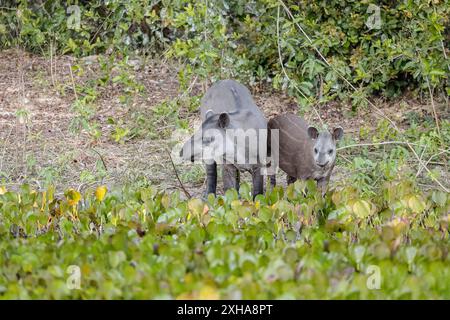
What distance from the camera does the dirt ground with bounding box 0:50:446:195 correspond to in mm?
8766

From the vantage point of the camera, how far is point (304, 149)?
312 inches

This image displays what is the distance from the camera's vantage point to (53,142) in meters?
9.71

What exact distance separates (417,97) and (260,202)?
464 cm

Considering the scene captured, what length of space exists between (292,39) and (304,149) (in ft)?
7.99

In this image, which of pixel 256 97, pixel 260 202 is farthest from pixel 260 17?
pixel 260 202

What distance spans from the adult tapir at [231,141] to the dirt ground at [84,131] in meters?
0.73

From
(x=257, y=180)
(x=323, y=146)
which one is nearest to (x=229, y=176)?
(x=257, y=180)

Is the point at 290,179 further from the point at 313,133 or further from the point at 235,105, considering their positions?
the point at 235,105

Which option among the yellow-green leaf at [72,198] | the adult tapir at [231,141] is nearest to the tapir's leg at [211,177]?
the adult tapir at [231,141]

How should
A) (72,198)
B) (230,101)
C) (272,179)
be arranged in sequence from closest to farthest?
(72,198) → (230,101) → (272,179)

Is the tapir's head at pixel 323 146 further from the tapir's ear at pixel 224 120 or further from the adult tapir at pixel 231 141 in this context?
the tapir's ear at pixel 224 120

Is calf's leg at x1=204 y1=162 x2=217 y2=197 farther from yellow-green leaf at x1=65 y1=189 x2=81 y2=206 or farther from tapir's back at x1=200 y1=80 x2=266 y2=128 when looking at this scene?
yellow-green leaf at x1=65 y1=189 x2=81 y2=206

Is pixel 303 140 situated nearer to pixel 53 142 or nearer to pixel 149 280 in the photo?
pixel 53 142

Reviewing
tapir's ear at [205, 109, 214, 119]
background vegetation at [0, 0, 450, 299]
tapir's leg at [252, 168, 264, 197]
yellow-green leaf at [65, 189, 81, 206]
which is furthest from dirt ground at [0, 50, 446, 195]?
yellow-green leaf at [65, 189, 81, 206]
